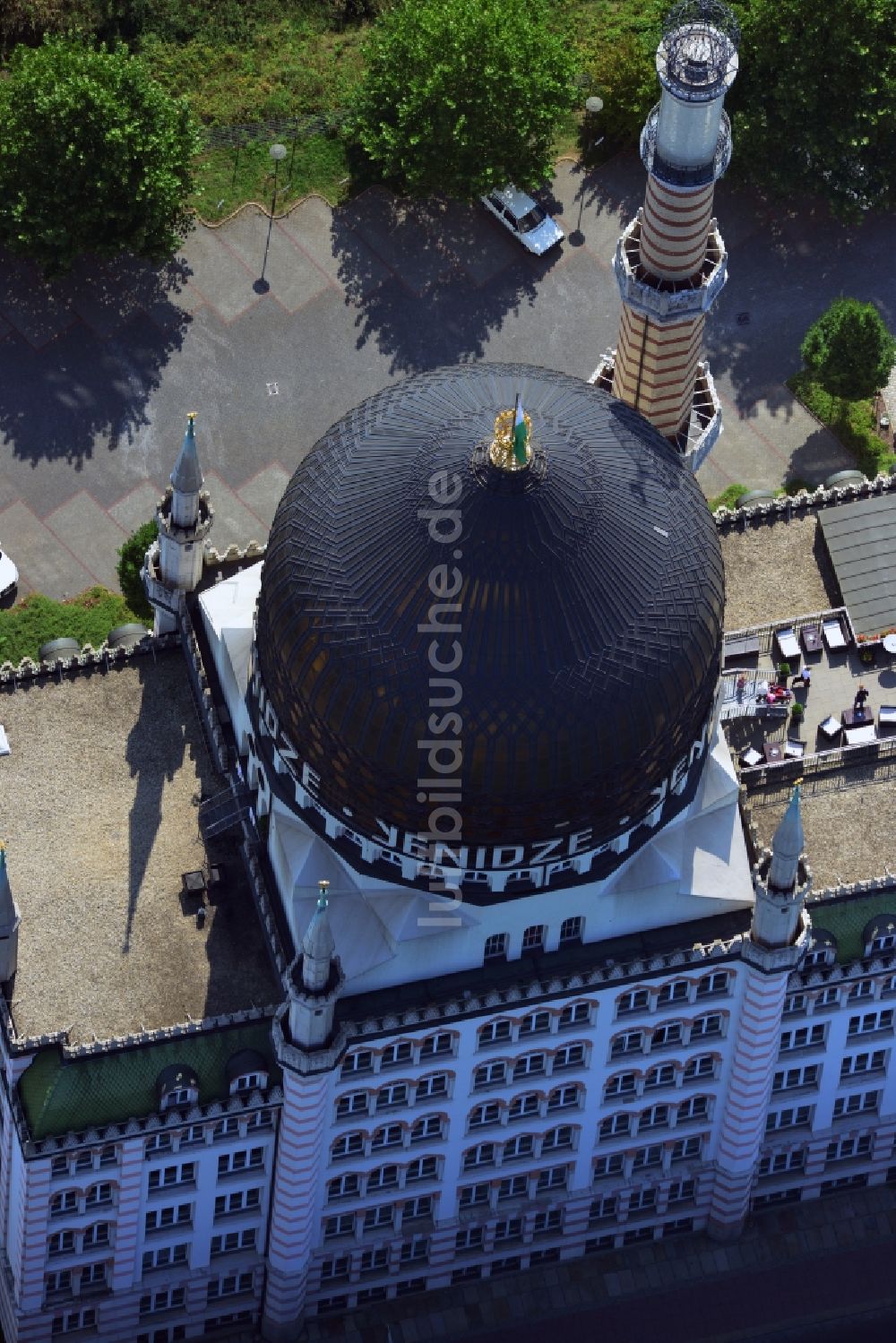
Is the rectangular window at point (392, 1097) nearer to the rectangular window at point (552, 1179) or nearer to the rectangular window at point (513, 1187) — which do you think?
the rectangular window at point (513, 1187)

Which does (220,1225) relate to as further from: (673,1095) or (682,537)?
(682,537)

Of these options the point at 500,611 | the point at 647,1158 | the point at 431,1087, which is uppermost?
the point at 500,611

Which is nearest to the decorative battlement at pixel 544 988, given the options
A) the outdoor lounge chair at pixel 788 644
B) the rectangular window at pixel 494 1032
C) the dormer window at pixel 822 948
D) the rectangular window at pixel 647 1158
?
the rectangular window at pixel 494 1032

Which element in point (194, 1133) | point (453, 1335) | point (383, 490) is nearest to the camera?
point (383, 490)

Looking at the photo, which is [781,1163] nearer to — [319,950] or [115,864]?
[319,950]

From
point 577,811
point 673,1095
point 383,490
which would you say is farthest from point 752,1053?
point 383,490

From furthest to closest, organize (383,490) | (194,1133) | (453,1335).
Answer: (453,1335), (194,1133), (383,490)

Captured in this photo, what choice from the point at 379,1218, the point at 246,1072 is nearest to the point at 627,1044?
the point at 379,1218
